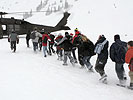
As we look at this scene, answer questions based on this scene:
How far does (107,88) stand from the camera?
5148 millimetres

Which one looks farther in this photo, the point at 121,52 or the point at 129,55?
the point at 121,52

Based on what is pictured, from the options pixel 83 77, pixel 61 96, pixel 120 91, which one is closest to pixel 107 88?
pixel 120 91

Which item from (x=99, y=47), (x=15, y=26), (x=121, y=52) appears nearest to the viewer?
(x=121, y=52)

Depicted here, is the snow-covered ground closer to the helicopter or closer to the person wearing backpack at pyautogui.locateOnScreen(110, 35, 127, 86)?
the person wearing backpack at pyautogui.locateOnScreen(110, 35, 127, 86)

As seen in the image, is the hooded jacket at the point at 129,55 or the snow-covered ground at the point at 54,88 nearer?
the snow-covered ground at the point at 54,88

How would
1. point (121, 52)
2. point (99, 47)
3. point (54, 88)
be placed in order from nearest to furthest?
point (54, 88) < point (121, 52) < point (99, 47)

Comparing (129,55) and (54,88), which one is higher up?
(129,55)

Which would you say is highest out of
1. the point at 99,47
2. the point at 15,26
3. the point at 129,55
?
the point at 15,26

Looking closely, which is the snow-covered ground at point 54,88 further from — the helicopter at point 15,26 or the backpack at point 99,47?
the helicopter at point 15,26

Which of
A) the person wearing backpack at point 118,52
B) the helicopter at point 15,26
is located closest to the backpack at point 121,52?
the person wearing backpack at point 118,52

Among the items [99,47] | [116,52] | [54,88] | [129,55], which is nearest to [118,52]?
[116,52]

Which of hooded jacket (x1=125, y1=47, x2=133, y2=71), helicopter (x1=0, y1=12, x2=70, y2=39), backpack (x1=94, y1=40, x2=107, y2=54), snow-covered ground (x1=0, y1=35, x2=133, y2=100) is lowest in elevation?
snow-covered ground (x1=0, y1=35, x2=133, y2=100)

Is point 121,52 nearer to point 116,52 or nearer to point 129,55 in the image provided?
point 116,52

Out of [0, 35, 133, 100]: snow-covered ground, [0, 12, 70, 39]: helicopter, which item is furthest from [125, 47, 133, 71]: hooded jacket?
[0, 12, 70, 39]: helicopter
